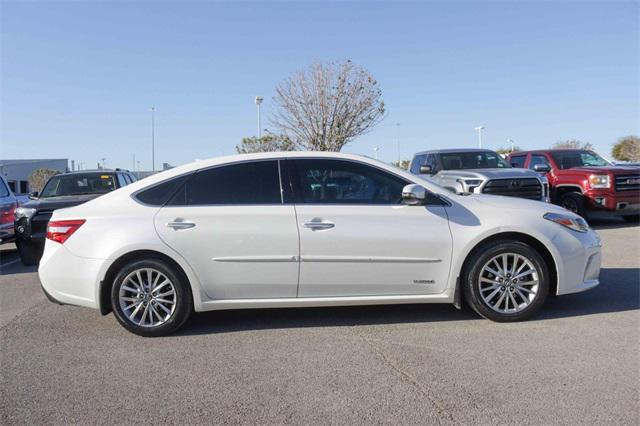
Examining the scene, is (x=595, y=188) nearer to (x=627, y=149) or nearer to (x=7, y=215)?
(x=7, y=215)

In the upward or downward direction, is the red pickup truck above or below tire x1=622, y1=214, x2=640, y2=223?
above

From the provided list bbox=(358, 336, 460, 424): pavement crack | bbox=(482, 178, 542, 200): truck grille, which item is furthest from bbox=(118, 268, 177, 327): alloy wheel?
bbox=(482, 178, 542, 200): truck grille

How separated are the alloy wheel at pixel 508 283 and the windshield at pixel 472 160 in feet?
25.6

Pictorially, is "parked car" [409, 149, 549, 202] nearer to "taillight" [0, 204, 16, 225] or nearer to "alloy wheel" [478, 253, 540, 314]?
"alloy wheel" [478, 253, 540, 314]

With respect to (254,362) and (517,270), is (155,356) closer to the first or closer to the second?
(254,362)

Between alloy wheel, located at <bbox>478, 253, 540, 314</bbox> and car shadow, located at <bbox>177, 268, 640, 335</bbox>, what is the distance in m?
0.28

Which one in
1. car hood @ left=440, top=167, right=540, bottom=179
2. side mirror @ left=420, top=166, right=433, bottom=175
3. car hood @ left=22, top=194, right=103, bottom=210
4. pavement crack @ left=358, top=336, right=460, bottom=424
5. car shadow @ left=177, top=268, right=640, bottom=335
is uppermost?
side mirror @ left=420, top=166, right=433, bottom=175

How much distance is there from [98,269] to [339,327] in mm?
2255

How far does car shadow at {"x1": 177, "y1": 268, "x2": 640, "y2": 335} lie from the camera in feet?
16.4

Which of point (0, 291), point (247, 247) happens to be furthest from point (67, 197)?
point (247, 247)

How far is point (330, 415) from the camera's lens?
125 inches

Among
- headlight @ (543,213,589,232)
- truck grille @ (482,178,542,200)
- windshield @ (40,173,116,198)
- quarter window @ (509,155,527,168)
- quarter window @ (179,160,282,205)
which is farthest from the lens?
quarter window @ (509,155,527,168)

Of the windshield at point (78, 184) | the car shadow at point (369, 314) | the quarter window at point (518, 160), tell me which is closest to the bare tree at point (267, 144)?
the quarter window at point (518, 160)

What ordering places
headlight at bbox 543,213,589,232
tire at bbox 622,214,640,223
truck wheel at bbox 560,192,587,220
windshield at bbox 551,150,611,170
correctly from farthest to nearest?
windshield at bbox 551,150,611,170 < tire at bbox 622,214,640,223 < truck wheel at bbox 560,192,587,220 < headlight at bbox 543,213,589,232
